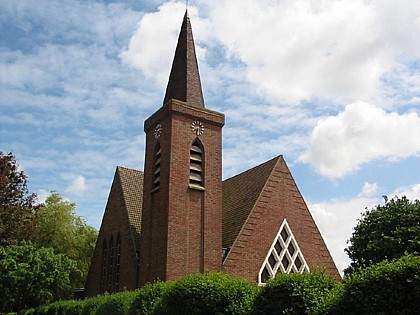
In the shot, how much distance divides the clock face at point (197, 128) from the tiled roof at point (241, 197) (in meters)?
5.16

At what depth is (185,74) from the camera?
2836cm

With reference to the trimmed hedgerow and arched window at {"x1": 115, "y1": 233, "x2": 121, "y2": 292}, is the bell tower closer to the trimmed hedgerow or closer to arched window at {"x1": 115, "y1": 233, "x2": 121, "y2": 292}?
the trimmed hedgerow

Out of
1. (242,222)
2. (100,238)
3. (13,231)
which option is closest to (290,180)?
(242,222)

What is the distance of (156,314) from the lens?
1744cm

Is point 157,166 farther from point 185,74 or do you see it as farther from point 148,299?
point 148,299

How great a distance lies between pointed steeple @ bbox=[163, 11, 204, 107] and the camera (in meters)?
27.8

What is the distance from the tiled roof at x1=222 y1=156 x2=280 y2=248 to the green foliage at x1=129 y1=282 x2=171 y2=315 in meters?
8.45

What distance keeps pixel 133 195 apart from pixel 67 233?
918cm

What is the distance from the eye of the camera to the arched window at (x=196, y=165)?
26.1 m

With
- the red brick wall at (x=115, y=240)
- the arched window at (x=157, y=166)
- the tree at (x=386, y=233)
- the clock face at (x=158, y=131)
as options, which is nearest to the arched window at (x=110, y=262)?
the red brick wall at (x=115, y=240)

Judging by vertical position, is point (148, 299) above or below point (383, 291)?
above

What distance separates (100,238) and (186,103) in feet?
43.9

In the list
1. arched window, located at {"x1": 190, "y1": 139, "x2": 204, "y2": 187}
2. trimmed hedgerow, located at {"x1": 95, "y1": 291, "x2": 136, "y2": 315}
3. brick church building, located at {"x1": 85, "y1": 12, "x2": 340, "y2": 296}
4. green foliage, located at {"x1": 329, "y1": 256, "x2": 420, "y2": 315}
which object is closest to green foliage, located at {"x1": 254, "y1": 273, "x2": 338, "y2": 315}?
green foliage, located at {"x1": 329, "y1": 256, "x2": 420, "y2": 315}

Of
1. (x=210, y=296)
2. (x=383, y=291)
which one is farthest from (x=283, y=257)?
(x=383, y=291)
